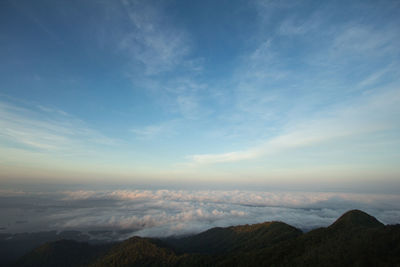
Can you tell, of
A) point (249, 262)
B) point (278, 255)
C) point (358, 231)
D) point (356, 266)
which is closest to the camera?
point (356, 266)

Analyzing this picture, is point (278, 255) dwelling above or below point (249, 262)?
above

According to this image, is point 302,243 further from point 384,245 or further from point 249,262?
point 384,245

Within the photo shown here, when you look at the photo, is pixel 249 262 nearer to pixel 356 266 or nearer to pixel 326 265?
pixel 326 265

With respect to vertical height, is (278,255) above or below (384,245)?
below

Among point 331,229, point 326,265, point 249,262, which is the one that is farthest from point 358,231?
point 249,262

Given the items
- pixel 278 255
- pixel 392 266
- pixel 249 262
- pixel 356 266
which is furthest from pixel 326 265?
pixel 249 262

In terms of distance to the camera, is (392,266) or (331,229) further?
(331,229)

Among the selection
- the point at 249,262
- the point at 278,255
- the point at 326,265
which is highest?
the point at 326,265

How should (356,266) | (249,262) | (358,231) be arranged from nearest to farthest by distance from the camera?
(356,266) → (358,231) → (249,262)

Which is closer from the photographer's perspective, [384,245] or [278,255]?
[384,245]
